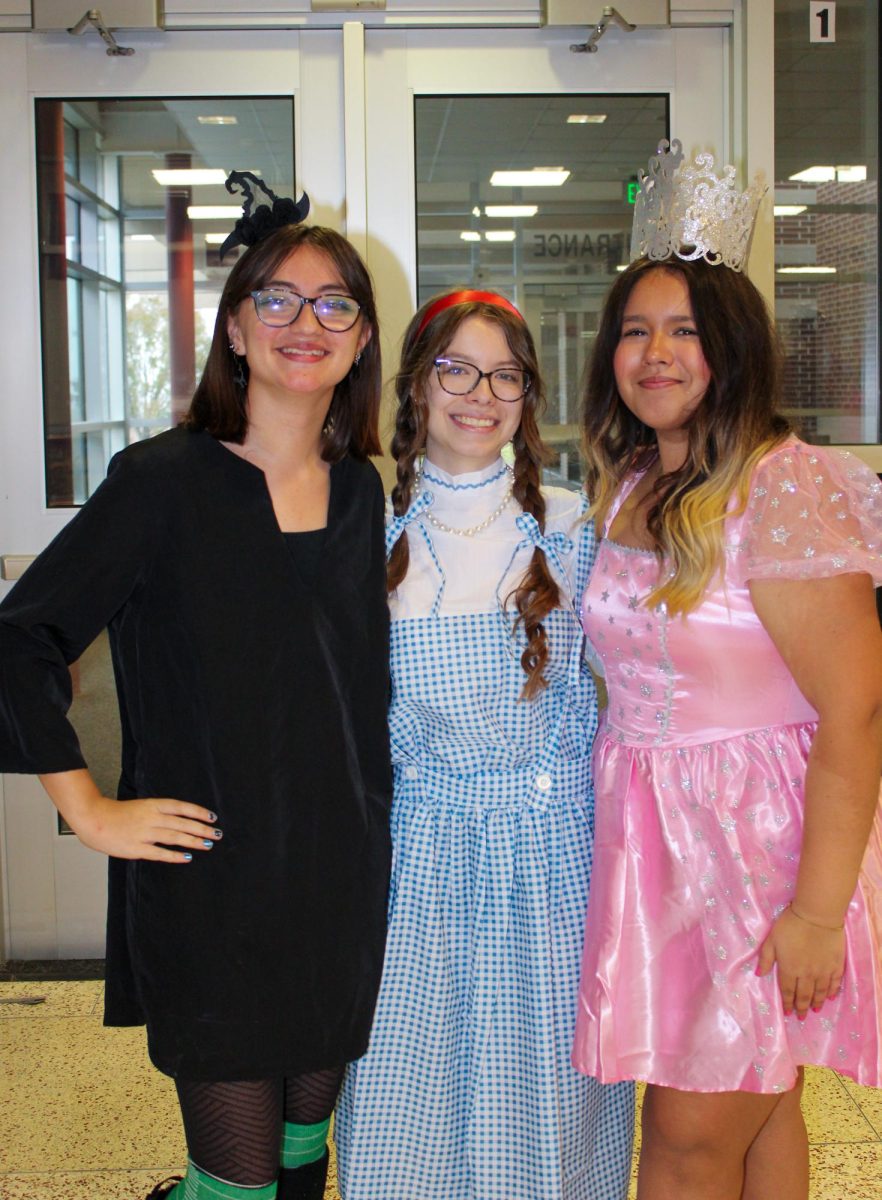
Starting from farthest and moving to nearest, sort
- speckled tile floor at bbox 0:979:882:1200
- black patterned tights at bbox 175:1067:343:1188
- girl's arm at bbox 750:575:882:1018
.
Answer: speckled tile floor at bbox 0:979:882:1200
black patterned tights at bbox 175:1067:343:1188
girl's arm at bbox 750:575:882:1018

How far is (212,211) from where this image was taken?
9.32 feet

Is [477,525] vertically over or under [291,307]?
under

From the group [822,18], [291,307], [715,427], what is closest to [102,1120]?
[291,307]

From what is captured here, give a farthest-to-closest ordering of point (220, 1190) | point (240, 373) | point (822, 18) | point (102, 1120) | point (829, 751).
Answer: point (822, 18) → point (102, 1120) → point (240, 373) → point (220, 1190) → point (829, 751)

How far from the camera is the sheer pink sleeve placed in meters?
1.33

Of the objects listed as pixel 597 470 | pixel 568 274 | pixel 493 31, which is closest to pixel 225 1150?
pixel 597 470

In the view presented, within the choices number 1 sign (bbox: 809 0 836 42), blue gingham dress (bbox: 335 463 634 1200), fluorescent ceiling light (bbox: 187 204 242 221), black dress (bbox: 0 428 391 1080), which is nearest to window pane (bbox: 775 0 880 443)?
number 1 sign (bbox: 809 0 836 42)

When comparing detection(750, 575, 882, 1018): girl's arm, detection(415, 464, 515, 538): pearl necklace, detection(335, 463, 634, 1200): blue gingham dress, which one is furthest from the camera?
detection(415, 464, 515, 538): pearl necklace

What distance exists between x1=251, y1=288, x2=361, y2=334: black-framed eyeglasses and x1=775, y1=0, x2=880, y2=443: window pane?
5.48ft

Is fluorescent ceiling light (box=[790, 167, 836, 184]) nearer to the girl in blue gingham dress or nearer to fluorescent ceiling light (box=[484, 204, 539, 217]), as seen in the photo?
fluorescent ceiling light (box=[484, 204, 539, 217])

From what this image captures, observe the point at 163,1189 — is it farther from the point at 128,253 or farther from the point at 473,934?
the point at 128,253

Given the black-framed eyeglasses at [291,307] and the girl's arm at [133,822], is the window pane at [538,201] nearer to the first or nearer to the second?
the black-framed eyeglasses at [291,307]

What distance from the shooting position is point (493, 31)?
274 cm

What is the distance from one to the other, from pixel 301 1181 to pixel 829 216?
2.44 meters
